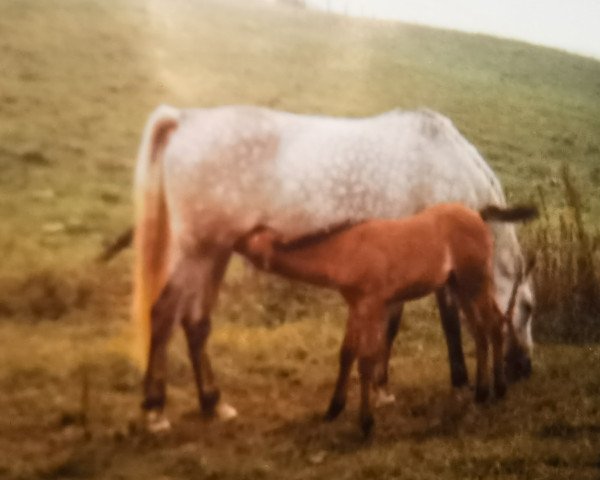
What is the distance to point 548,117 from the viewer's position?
344 cm

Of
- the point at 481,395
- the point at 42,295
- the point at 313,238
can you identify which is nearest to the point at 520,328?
the point at 481,395

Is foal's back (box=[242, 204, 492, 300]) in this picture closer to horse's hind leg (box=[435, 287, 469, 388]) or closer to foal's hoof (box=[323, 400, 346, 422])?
horse's hind leg (box=[435, 287, 469, 388])

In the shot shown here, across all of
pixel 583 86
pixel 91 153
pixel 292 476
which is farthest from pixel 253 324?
pixel 583 86

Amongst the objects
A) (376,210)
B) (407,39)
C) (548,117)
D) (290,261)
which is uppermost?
(407,39)

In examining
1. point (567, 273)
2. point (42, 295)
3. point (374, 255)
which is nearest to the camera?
point (42, 295)

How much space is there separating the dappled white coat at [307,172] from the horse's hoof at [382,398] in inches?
22.8

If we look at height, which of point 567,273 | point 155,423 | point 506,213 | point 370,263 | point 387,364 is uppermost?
point 506,213

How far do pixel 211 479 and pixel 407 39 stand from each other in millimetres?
1993

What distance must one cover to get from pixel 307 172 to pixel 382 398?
2.71ft

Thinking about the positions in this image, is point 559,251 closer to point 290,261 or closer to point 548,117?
point 548,117

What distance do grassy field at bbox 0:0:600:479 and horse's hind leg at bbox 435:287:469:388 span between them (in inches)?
1.7

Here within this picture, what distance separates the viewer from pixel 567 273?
3303 mm

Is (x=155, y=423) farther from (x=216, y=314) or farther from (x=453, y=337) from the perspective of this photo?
(x=453, y=337)

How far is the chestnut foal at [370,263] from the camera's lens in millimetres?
2596
